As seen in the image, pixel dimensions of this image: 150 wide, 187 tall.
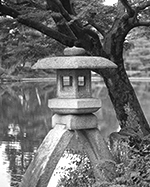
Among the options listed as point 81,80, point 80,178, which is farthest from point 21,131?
point 81,80

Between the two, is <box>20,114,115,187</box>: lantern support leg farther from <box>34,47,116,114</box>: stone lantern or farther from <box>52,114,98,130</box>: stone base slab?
<box>34,47,116,114</box>: stone lantern

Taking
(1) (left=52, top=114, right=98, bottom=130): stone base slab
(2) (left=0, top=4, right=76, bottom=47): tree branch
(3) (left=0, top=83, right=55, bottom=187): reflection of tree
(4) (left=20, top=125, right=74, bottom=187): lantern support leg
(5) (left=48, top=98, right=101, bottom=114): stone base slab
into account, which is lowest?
(3) (left=0, top=83, right=55, bottom=187): reflection of tree

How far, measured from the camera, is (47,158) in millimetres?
4164

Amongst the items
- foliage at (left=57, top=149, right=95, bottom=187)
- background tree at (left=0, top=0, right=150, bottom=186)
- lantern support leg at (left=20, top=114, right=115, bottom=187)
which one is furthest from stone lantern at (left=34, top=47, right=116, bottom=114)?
background tree at (left=0, top=0, right=150, bottom=186)

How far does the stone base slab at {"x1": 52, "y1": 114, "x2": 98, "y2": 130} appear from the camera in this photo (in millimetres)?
4262

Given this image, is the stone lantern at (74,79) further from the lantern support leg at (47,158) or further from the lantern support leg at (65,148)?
the lantern support leg at (47,158)

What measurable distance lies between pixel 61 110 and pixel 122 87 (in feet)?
7.57

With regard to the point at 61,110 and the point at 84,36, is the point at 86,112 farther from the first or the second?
the point at 84,36

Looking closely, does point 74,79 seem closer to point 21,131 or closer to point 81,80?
point 81,80

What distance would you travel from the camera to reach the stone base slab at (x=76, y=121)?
4262 mm

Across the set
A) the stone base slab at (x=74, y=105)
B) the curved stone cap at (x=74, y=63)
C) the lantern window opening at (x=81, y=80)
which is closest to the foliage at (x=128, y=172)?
the stone base slab at (x=74, y=105)

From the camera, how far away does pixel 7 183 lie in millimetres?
6695

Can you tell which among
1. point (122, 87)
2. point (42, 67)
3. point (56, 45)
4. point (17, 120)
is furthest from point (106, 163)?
point (17, 120)

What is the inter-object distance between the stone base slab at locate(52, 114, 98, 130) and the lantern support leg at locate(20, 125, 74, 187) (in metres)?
0.07
